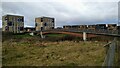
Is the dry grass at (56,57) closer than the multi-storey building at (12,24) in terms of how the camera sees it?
Yes

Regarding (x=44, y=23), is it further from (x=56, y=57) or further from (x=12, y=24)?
(x=56, y=57)

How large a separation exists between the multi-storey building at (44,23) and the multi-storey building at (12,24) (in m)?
16.8

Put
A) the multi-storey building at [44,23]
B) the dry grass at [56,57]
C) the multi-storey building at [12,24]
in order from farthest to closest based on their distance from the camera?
the multi-storey building at [44,23] → the multi-storey building at [12,24] → the dry grass at [56,57]

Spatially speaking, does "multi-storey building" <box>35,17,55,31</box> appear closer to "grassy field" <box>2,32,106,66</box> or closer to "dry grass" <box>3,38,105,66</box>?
"grassy field" <box>2,32,106,66</box>

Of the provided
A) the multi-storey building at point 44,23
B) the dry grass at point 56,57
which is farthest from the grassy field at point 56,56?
the multi-storey building at point 44,23

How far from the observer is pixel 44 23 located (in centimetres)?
13062

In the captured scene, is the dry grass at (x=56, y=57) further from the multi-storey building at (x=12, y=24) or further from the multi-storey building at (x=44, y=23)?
the multi-storey building at (x=44, y=23)

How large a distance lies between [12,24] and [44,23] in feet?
82.2

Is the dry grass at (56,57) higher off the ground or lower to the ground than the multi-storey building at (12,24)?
lower

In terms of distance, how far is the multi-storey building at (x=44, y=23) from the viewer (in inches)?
5112

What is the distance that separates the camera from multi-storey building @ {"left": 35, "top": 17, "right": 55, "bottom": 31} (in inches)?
5112

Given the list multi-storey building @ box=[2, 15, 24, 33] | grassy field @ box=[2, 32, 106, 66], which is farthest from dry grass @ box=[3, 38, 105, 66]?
multi-storey building @ box=[2, 15, 24, 33]

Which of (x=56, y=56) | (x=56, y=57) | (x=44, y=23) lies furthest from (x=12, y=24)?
(x=56, y=57)

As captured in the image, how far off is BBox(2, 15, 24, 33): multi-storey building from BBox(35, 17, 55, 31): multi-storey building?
661 inches
